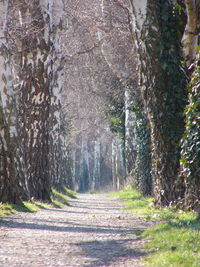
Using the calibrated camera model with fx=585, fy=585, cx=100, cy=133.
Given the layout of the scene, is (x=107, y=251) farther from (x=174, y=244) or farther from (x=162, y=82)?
(x=162, y=82)

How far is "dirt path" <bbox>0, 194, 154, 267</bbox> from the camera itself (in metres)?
6.48

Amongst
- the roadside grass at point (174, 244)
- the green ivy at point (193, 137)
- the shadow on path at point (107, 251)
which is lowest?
the shadow on path at point (107, 251)

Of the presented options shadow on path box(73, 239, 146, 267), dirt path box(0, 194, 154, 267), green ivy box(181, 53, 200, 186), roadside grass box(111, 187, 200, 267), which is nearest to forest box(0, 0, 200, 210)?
green ivy box(181, 53, 200, 186)

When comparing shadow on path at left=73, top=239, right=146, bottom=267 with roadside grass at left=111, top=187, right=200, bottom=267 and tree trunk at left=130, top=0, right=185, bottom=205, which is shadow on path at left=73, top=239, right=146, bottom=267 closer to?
roadside grass at left=111, top=187, right=200, bottom=267

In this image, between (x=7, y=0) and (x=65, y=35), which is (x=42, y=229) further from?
(x=65, y=35)

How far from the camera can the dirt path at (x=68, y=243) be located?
648 cm

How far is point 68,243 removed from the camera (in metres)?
7.95

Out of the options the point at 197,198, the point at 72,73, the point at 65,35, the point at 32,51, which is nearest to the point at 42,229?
the point at 197,198

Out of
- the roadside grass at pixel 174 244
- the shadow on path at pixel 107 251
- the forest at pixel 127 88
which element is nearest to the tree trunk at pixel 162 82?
the forest at pixel 127 88

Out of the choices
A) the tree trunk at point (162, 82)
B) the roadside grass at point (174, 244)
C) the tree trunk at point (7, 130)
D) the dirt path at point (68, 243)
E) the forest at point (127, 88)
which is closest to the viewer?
the roadside grass at point (174, 244)

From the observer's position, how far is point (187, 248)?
627 centimetres

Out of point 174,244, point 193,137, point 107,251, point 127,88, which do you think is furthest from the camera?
Answer: point 127,88

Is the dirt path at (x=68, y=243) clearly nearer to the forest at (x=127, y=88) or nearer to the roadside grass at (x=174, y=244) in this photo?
the roadside grass at (x=174, y=244)

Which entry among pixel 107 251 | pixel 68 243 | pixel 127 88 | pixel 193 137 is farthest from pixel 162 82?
pixel 127 88
